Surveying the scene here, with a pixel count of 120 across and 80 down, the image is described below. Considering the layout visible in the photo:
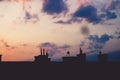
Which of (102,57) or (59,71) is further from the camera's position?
(102,57)

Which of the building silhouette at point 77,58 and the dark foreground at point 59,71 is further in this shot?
the building silhouette at point 77,58

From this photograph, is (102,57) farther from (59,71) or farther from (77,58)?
(59,71)

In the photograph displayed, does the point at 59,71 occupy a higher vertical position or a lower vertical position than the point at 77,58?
lower

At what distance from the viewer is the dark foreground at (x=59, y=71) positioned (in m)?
42.8

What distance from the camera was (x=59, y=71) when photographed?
4462cm

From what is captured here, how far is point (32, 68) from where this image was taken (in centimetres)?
4344

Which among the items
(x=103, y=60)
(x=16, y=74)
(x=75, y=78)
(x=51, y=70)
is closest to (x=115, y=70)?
(x=103, y=60)

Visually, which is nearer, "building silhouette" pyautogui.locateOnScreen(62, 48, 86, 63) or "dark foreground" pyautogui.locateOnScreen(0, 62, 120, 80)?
"dark foreground" pyautogui.locateOnScreen(0, 62, 120, 80)

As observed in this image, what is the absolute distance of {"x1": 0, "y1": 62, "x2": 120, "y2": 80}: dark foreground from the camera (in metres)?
42.8

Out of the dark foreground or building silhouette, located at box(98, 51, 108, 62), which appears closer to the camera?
the dark foreground

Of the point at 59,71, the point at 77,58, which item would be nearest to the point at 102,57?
the point at 77,58

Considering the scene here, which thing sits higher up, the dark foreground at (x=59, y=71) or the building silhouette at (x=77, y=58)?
the building silhouette at (x=77, y=58)

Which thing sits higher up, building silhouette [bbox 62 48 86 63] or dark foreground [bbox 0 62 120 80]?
building silhouette [bbox 62 48 86 63]

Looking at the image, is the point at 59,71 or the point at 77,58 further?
the point at 77,58
